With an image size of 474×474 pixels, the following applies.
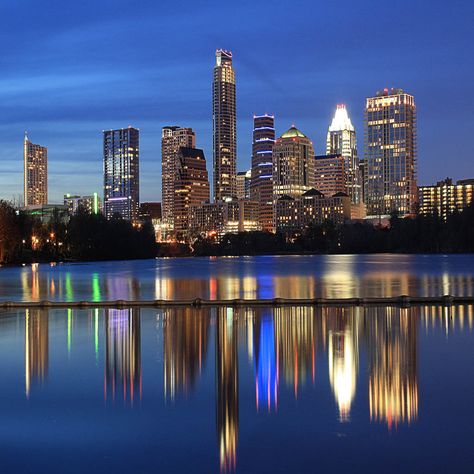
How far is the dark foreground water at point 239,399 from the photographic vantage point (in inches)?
352

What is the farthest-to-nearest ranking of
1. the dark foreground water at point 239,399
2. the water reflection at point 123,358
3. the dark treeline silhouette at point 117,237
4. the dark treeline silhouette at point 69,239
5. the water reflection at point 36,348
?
the dark treeline silhouette at point 117,237 → the dark treeline silhouette at point 69,239 → the water reflection at point 36,348 → the water reflection at point 123,358 → the dark foreground water at point 239,399

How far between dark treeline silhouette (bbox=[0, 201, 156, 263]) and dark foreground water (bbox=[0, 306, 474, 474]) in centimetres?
7991

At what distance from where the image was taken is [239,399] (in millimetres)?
12078

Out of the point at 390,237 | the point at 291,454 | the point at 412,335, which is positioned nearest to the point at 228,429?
the point at 291,454

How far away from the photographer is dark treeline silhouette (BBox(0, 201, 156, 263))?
98938mm

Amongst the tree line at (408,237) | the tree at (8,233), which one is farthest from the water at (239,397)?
the tree line at (408,237)

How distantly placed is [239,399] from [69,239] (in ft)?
368

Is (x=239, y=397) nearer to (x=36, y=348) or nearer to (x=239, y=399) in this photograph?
(x=239, y=399)

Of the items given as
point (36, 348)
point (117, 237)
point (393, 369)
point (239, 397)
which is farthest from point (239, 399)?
point (117, 237)

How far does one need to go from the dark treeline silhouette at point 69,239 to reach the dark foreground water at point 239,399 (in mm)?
79910

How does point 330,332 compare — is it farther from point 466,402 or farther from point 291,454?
point 291,454

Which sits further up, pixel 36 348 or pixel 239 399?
pixel 36 348

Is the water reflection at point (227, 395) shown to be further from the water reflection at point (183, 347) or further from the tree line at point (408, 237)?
the tree line at point (408, 237)

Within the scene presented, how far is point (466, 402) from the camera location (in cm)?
1156
